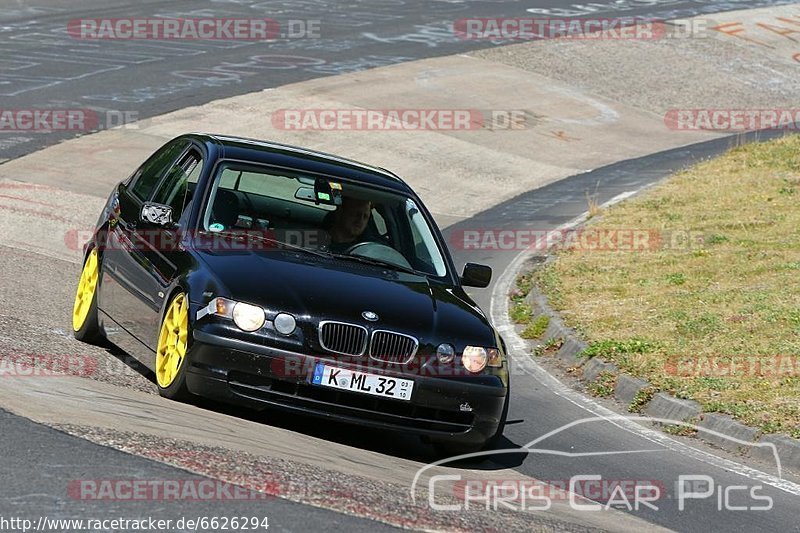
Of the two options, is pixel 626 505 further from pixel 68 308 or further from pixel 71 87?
pixel 71 87

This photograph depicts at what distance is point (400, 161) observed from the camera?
74.6 ft

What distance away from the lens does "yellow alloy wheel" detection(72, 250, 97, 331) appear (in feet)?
32.2

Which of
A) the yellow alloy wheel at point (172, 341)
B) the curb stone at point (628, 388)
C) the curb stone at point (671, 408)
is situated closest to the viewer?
the yellow alloy wheel at point (172, 341)

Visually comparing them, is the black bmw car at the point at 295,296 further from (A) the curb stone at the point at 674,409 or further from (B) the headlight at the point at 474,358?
(A) the curb stone at the point at 674,409

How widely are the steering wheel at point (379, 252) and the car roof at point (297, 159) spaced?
53cm

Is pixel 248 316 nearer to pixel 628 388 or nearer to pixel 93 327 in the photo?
pixel 93 327

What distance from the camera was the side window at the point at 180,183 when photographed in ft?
30.1

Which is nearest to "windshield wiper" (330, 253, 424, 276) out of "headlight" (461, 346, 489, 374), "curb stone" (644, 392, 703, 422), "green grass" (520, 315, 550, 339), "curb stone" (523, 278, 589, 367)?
"headlight" (461, 346, 489, 374)

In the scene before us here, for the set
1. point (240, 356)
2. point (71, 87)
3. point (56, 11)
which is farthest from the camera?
point (56, 11)

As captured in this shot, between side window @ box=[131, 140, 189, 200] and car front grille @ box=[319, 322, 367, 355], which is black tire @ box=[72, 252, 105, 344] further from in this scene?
car front grille @ box=[319, 322, 367, 355]

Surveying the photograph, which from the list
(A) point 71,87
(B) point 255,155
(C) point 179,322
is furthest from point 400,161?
(C) point 179,322

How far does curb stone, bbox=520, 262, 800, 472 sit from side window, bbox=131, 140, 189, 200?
392 cm

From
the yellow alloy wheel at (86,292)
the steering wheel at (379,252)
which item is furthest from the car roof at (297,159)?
the yellow alloy wheel at (86,292)

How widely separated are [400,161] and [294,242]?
1396cm
